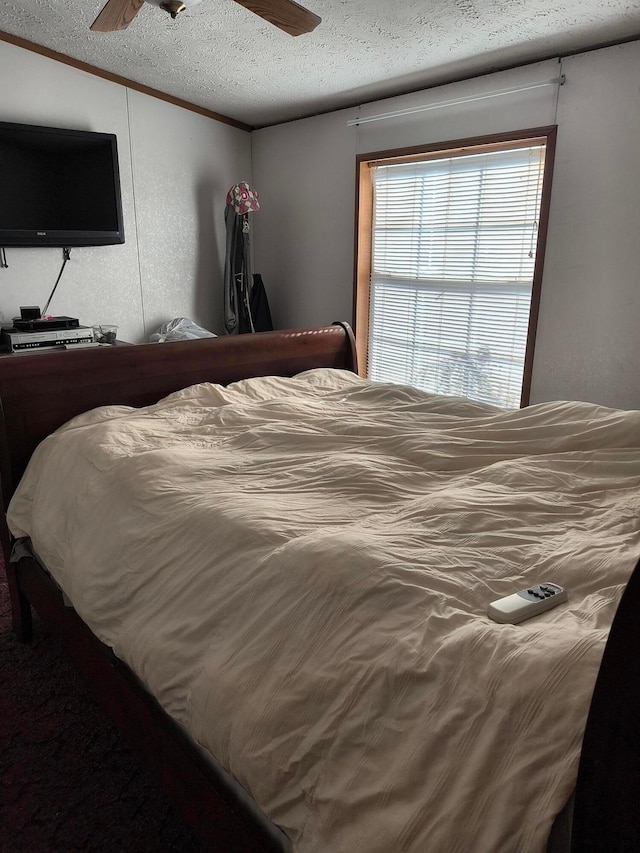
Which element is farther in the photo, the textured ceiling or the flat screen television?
the flat screen television

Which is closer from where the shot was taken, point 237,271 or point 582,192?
point 582,192

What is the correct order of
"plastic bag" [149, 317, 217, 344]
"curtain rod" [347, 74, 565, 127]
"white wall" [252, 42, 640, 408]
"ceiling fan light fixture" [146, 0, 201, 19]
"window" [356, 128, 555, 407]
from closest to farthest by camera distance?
"ceiling fan light fixture" [146, 0, 201, 19], "white wall" [252, 42, 640, 408], "curtain rod" [347, 74, 565, 127], "window" [356, 128, 555, 407], "plastic bag" [149, 317, 217, 344]

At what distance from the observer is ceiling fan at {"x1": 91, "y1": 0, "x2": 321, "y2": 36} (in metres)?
2.00

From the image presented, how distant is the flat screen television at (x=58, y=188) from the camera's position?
3.25 m

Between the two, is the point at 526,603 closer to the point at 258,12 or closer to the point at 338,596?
the point at 338,596

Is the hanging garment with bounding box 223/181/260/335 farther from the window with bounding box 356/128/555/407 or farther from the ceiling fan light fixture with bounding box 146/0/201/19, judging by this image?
the ceiling fan light fixture with bounding box 146/0/201/19

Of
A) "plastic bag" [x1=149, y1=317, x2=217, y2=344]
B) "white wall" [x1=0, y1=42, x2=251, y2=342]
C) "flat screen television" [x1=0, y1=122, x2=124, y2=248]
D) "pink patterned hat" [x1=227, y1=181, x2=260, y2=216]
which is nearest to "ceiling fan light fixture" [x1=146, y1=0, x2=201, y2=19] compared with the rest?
"flat screen television" [x1=0, y1=122, x2=124, y2=248]

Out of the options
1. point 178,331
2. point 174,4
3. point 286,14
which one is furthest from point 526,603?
point 178,331

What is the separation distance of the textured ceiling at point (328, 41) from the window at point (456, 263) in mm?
424

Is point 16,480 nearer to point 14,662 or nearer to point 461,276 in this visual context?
point 14,662

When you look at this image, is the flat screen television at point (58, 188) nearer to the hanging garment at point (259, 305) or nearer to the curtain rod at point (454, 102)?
the hanging garment at point (259, 305)

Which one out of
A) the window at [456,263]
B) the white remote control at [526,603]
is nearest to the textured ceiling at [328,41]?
the window at [456,263]

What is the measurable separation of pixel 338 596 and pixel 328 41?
9.77 ft

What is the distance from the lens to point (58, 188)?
136 inches
